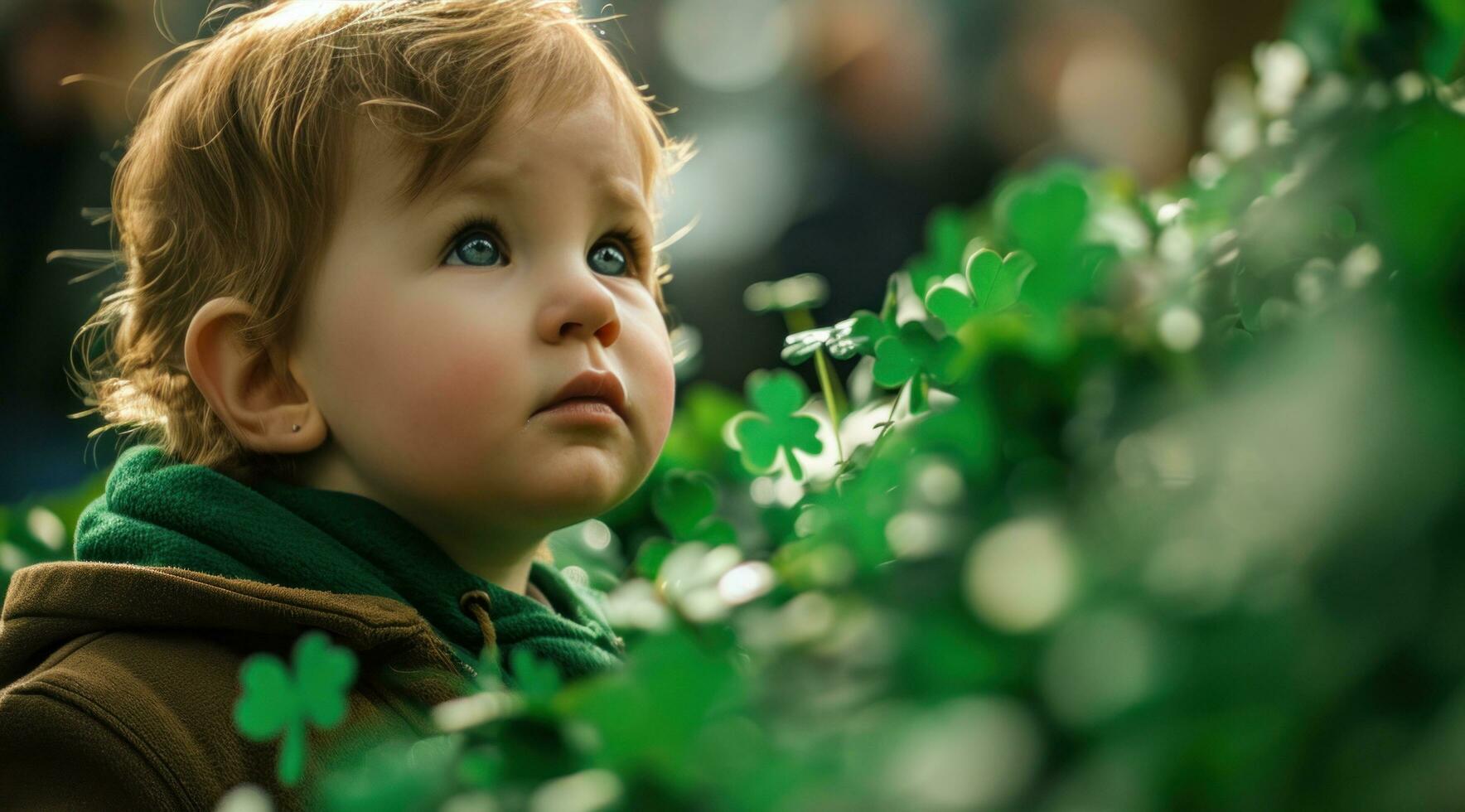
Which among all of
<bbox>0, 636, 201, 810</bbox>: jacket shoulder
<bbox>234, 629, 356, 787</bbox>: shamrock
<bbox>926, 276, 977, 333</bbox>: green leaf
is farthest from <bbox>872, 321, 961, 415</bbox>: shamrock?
<bbox>0, 636, 201, 810</bbox>: jacket shoulder

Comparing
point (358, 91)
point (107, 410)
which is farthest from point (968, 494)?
point (107, 410)

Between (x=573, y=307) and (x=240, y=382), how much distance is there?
33 centimetres

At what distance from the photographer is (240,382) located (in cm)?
118

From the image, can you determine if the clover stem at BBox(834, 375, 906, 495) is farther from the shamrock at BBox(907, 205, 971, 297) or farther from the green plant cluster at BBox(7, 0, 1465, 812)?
the green plant cluster at BBox(7, 0, 1465, 812)

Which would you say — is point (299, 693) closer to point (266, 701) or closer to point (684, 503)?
point (266, 701)

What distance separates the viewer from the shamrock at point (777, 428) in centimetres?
106

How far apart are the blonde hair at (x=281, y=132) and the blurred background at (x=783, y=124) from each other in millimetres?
1651

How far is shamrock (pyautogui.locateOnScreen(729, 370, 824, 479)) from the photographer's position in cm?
106

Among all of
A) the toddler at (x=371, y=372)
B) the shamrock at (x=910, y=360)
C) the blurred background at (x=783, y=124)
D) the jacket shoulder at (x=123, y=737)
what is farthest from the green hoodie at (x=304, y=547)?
the blurred background at (x=783, y=124)

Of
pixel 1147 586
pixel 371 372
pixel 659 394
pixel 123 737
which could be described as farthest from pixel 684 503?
pixel 1147 586

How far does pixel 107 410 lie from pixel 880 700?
53.1 inches

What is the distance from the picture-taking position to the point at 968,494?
1.40 feet

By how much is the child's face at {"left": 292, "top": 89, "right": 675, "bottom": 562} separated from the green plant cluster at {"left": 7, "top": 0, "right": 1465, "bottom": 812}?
550 mm

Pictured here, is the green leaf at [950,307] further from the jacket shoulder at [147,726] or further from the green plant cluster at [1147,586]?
the jacket shoulder at [147,726]
